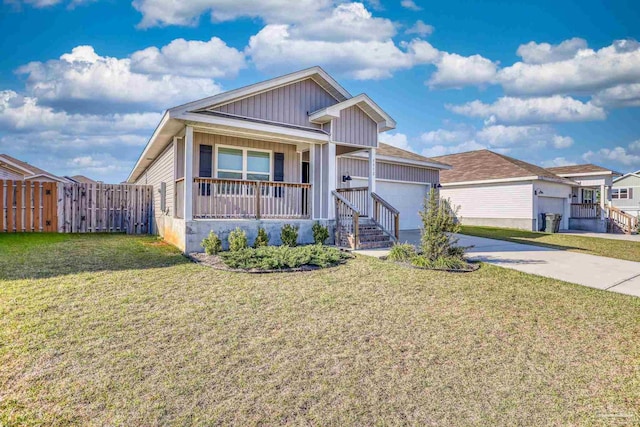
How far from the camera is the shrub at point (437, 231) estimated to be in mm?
7859

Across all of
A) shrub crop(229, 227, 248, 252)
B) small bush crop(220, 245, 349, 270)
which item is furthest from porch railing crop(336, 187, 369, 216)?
shrub crop(229, 227, 248, 252)

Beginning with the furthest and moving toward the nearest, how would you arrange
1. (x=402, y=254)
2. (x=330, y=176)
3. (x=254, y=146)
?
1. (x=254, y=146)
2. (x=330, y=176)
3. (x=402, y=254)

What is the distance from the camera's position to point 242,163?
36.7 feet

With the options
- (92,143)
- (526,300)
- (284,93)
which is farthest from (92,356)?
(92,143)

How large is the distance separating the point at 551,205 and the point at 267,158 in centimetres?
2001

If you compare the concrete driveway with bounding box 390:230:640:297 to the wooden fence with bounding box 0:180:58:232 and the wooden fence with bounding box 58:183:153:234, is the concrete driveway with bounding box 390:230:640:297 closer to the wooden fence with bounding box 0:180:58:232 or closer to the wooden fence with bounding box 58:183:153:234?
the wooden fence with bounding box 58:183:153:234

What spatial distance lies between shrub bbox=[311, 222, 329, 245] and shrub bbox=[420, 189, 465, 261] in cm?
322

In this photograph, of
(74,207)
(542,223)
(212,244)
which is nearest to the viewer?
(212,244)

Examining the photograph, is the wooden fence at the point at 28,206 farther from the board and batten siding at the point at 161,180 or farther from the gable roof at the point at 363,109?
the gable roof at the point at 363,109

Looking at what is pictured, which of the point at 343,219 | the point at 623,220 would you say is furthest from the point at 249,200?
the point at 623,220

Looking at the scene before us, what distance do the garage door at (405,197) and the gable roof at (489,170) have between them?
6086mm

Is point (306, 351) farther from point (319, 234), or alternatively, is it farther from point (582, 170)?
point (582, 170)

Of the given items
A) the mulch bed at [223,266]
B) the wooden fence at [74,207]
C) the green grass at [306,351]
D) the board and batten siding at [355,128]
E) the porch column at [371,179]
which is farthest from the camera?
the wooden fence at [74,207]

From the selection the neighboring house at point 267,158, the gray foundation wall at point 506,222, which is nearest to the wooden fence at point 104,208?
the neighboring house at point 267,158
